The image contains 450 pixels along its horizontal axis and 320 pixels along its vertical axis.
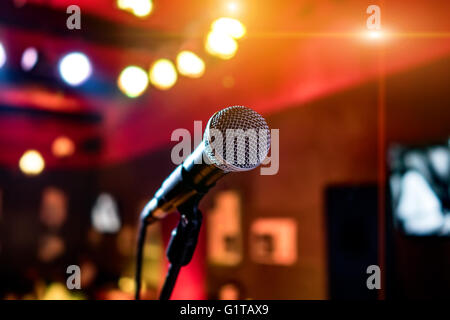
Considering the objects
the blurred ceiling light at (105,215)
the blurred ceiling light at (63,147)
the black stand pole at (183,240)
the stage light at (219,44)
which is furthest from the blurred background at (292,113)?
the black stand pole at (183,240)

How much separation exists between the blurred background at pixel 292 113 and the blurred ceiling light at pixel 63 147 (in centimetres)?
136

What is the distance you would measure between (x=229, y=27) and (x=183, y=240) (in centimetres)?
257

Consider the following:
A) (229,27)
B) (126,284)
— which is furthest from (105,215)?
(229,27)

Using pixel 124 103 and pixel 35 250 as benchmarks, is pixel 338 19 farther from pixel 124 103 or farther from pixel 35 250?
pixel 35 250

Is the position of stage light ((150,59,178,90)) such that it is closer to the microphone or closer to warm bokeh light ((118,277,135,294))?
the microphone

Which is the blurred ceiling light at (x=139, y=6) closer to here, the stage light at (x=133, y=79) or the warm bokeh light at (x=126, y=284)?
the stage light at (x=133, y=79)

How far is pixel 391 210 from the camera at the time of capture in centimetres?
281

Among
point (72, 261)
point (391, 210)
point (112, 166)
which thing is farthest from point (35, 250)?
point (391, 210)

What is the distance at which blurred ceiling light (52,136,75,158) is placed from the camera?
294 inches

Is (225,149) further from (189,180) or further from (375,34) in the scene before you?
(375,34)

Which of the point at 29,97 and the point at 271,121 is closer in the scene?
the point at 271,121

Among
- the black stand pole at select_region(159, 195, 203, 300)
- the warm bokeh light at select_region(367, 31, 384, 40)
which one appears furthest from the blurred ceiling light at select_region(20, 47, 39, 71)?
the black stand pole at select_region(159, 195, 203, 300)

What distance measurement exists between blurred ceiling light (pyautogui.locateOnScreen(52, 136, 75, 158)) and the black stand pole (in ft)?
22.9

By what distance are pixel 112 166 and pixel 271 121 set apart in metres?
4.07
